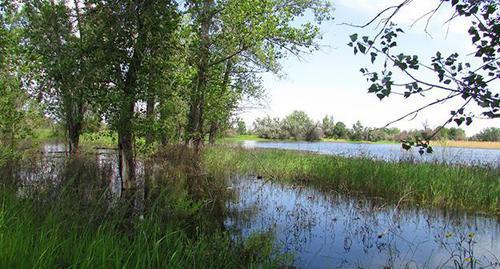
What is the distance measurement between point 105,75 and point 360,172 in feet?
27.5

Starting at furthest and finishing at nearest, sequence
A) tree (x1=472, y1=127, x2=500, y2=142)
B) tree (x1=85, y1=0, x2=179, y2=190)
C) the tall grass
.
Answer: tree (x1=472, y1=127, x2=500, y2=142) → tree (x1=85, y1=0, x2=179, y2=190) → the tall grass

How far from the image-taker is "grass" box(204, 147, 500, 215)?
10.1 m

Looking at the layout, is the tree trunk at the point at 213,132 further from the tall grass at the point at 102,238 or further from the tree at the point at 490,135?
the tree at the point at 490,135

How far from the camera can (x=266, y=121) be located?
75.2m

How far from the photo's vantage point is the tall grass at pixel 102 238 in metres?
3.24

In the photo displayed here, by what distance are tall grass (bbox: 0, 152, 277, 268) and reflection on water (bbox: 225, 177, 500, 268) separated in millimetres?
1437

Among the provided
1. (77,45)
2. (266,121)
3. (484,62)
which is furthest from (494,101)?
(266,121)

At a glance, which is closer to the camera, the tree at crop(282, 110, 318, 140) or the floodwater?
the floodwater

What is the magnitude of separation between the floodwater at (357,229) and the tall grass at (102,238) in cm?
120

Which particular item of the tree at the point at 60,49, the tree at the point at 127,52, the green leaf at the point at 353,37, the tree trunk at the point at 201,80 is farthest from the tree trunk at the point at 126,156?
the green leaf at the point at 353,37

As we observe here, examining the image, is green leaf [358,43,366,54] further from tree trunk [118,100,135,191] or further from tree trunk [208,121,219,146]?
tree trunk [208,121,219,146]

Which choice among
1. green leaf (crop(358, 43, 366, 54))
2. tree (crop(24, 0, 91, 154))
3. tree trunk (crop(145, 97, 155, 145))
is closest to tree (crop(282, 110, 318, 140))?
tree trunk (crop(145, 97, 155, 145))

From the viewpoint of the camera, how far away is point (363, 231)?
7.64 m

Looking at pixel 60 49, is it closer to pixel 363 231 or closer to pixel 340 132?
pixel 363 231
